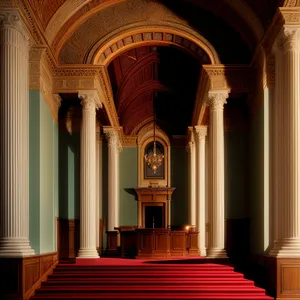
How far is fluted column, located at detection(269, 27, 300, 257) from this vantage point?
1136 centimetres

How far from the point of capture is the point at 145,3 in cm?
1566

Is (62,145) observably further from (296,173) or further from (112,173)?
(296,173)

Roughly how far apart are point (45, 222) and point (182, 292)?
361 centimetres

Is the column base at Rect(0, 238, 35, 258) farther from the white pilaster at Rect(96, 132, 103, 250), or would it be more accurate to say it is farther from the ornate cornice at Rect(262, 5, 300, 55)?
the white pilaster at Rect(96, 132, 103, 250)

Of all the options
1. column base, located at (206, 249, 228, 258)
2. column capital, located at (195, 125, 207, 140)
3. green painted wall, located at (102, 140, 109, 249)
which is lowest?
column base, located at (206, 249, 228, 258)

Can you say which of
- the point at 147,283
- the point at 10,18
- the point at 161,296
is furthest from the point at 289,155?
the point at 10,18

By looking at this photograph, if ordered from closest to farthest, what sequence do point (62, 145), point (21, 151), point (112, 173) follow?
point (21, 151) → point (62, 145) → point (112, 173)

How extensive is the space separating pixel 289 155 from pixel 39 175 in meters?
5.41

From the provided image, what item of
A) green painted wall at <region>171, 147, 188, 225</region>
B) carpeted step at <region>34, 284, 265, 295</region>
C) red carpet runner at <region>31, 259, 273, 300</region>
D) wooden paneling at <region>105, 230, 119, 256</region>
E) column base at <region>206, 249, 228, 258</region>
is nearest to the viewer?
red carpet runner at <region>31, 259, 273, 300</region>

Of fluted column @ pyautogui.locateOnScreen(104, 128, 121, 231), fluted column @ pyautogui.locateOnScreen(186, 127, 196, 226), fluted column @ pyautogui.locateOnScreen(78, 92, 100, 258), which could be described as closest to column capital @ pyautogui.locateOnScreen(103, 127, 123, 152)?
fluted column @ pyautogui.locateOnScreen(104, 128, 121, 231)

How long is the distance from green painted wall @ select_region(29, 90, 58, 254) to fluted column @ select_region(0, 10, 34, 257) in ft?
4.90

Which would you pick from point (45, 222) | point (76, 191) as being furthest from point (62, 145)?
point (45, 222)

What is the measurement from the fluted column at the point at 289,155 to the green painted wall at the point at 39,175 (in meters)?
5.12

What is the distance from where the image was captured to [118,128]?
2305cm
